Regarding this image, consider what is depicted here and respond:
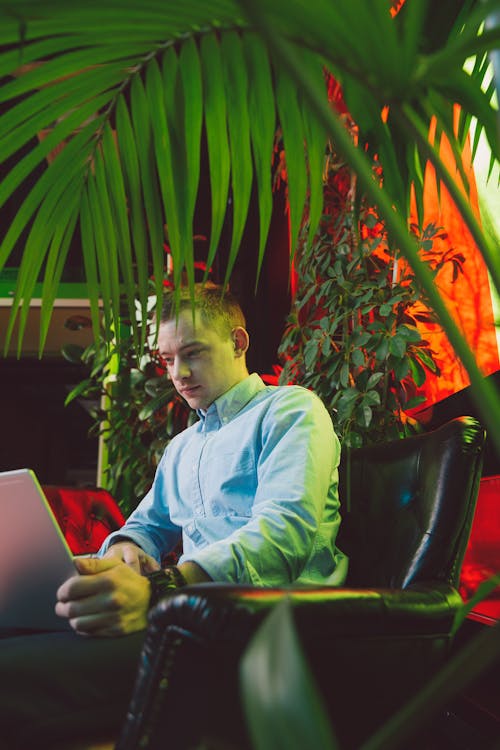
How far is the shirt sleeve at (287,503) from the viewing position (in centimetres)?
117

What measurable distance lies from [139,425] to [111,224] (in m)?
2.70

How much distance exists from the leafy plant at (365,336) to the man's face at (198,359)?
0.69m

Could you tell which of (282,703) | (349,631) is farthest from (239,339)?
(282,703)

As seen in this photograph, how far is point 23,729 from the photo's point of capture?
82cm

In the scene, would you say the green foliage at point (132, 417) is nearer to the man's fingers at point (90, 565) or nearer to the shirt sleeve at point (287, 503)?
the shirt sleeve at point (287, 503)

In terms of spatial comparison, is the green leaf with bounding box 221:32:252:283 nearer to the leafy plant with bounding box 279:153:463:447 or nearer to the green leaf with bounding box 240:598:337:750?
the green leaf with bounding box 240:598:337:750

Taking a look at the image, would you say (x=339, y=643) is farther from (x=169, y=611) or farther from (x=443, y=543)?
(x=443, y=543)

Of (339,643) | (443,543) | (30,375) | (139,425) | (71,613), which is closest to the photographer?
(339,643)

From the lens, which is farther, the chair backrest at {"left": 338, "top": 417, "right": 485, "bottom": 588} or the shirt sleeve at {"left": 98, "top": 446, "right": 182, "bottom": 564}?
the shirt sleeve at {"left": 98, "top": 446, "right": 182, "bottom": 564}

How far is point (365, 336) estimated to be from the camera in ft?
7.92

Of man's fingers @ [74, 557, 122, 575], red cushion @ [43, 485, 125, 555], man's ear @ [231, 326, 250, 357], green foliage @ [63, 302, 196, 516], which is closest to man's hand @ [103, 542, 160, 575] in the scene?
man's fingers @ [74, 557, 122, 575]

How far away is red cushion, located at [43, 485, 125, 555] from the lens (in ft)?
7.97

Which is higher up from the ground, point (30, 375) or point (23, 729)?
point (30, 375)

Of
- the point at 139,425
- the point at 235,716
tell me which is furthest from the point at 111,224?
the point at 139,425
